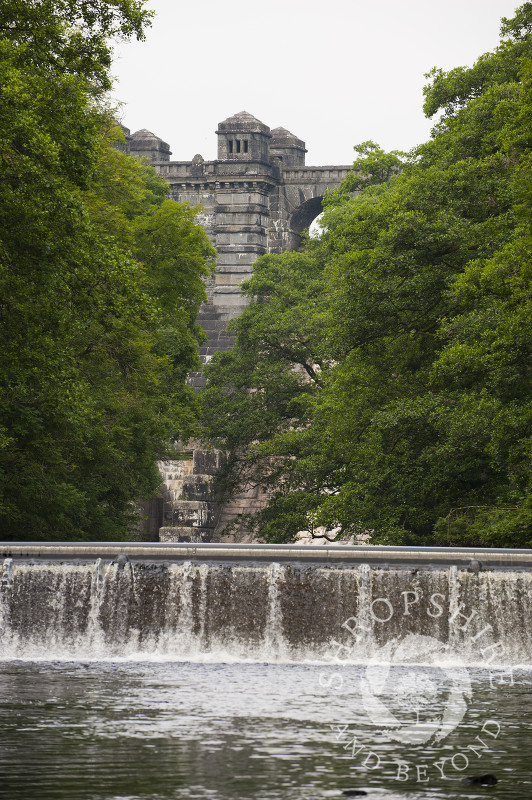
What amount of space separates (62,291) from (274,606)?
243 inches

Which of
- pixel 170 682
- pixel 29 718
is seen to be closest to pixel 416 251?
pixel 170 682

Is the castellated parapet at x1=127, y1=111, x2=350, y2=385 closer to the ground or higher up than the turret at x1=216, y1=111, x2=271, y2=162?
closer to the ground

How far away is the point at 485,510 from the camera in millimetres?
28844

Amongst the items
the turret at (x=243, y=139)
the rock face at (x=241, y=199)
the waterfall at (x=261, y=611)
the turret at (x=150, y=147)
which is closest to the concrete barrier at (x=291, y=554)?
the waterfall at (x=261, y=611)

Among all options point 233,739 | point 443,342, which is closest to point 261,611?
point 233,739

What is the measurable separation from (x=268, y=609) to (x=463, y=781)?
11.2 metres

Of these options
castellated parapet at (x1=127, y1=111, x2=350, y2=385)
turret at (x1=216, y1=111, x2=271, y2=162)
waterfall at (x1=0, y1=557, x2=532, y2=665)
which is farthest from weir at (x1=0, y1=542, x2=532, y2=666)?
turret at (x1=216, y1=111, x2=271, y2=162)

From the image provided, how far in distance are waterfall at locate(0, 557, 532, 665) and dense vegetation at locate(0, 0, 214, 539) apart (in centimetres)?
310

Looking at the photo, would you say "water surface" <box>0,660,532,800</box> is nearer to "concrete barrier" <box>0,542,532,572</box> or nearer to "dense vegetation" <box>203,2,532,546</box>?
"concrete barrier" <box>0,542,532,572</box>

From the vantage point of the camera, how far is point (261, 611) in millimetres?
22828

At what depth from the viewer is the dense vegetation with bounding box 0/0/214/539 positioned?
22312mm

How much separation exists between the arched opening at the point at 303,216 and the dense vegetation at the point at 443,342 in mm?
23796

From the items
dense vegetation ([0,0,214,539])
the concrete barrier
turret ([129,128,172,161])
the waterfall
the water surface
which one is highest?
turret ([129,128,172,161])

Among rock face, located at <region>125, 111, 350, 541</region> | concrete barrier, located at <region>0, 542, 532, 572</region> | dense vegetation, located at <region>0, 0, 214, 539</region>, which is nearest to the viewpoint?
dense vegetation, located at <region>0, 0, 214, 539</region>
